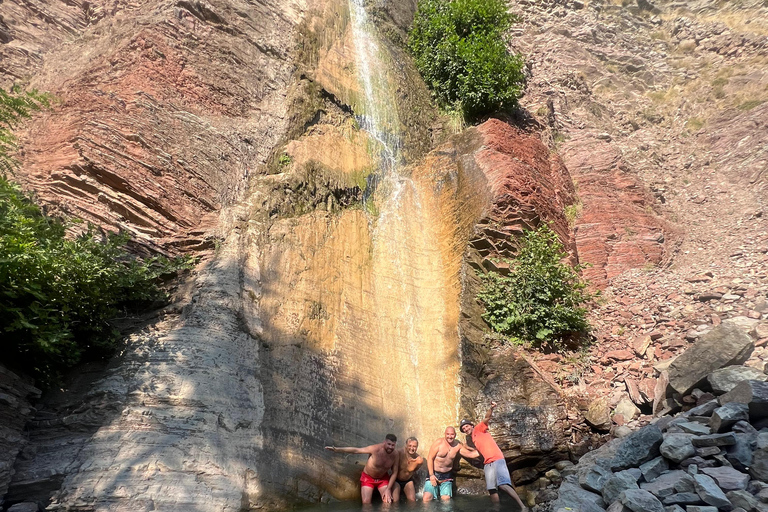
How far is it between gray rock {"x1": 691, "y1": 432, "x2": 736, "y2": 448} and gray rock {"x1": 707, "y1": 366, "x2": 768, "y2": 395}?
95cm

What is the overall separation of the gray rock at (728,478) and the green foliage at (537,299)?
12.3 ft

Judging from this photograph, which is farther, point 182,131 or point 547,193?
point 547,193

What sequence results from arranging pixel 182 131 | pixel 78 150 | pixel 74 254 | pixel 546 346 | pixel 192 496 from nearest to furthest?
pixel 192 496 → pixel 74 254 → pixel 78 150 → pixel 546 346 → pixel 182 131

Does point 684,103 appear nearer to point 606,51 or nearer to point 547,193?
point 606,51

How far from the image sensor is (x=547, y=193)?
35.9ft

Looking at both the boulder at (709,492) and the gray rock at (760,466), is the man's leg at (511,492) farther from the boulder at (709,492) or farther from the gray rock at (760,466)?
the gray rock at (760,466)

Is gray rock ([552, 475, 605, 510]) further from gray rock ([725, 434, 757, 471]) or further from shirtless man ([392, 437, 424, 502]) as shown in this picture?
shirtless man ([392, 437, 424, 502])

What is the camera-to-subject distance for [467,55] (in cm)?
1361

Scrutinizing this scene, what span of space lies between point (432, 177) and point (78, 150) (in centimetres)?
686

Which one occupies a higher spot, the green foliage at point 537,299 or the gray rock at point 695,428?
the green foliage at point 537,299

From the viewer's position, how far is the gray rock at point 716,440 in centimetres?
480

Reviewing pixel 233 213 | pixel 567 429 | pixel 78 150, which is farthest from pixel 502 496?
pixel 78 150

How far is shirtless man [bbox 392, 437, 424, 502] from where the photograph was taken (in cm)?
696

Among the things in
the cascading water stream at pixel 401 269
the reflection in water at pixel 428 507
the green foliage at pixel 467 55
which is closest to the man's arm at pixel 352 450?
the reflection in water at pixel 428 507
